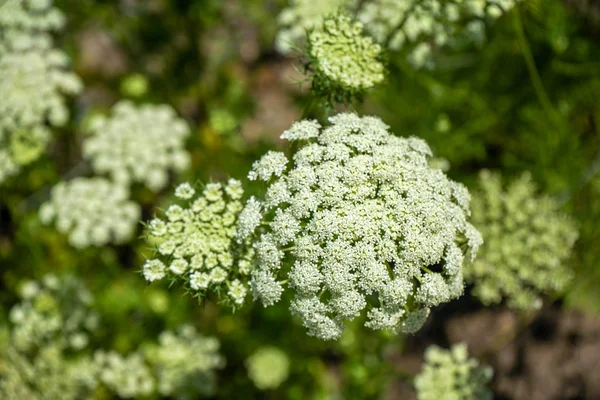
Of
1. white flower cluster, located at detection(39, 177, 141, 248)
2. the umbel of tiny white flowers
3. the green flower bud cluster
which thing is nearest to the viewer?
the umbel of tiny white flowers

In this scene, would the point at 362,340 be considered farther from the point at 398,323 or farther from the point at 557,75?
the point at 557,75

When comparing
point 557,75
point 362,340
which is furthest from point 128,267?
point 557,75

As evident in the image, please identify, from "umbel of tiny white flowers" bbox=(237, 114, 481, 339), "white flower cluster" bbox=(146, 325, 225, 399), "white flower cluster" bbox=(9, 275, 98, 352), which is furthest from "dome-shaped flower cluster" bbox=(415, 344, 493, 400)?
"white flower cluster" bbox=(9, 275, 98, 352)

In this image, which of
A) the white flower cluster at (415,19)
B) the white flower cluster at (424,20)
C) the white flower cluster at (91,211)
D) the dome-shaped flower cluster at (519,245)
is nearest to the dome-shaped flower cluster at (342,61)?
the white flower cluster at (415,19)

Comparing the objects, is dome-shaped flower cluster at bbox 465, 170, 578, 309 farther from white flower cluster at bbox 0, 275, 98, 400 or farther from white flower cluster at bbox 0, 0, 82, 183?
white flower cluster at bbox 0, 0, 82, 183

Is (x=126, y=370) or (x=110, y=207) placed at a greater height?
(x=110, y=207)

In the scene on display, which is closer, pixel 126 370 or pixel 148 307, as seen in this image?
pixel 126 370

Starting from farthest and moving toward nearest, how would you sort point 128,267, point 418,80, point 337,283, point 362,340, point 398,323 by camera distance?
point 128,267 → point 362,340 → point 418,80 → point 398,323 → point 337,283
